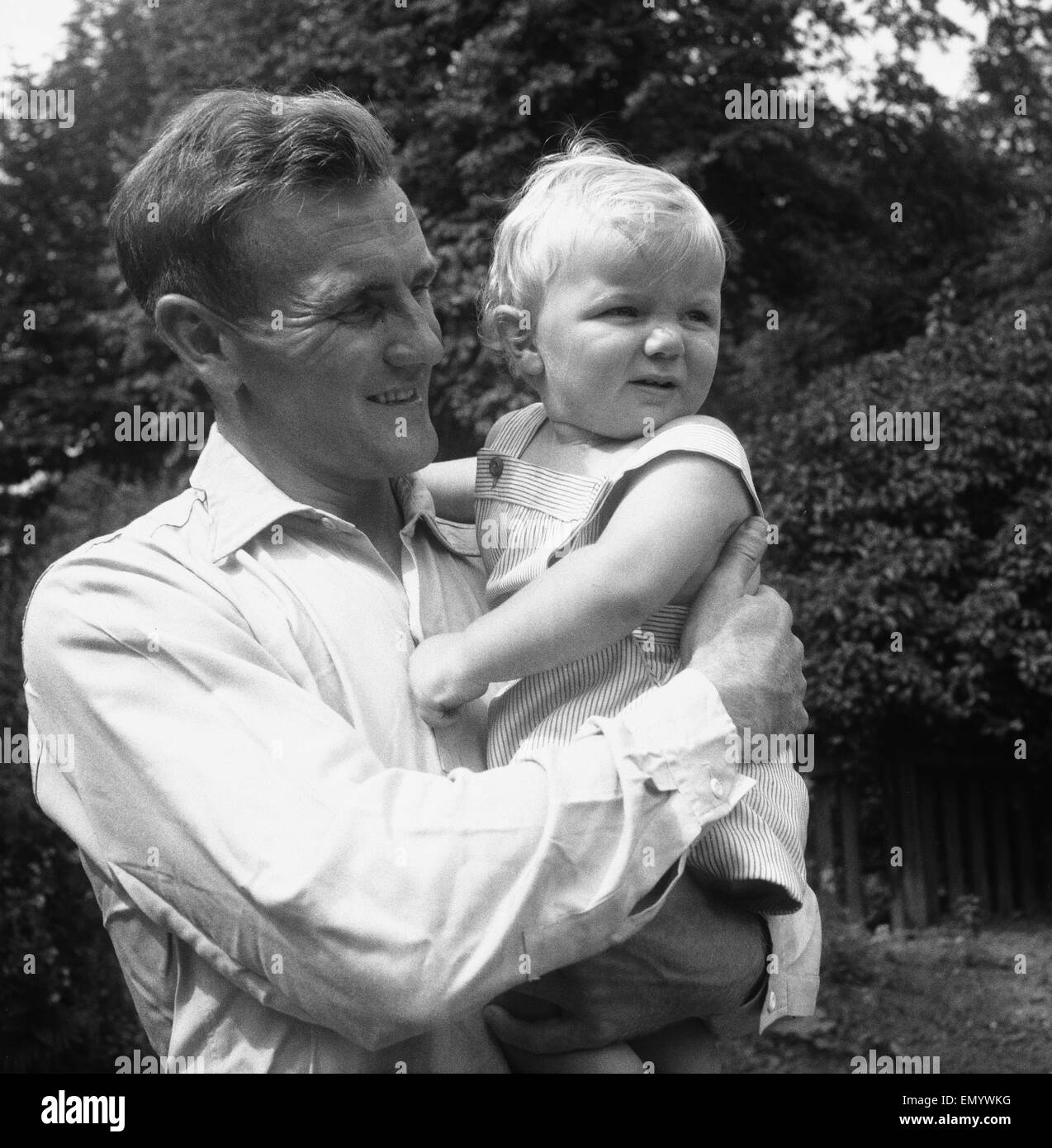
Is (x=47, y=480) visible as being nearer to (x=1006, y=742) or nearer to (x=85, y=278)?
(x=85, y=278)

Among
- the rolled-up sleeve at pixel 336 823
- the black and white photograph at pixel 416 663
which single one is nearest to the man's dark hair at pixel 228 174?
the black and white photograph at pixel 416 663

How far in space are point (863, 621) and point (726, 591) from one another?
7.21 metres

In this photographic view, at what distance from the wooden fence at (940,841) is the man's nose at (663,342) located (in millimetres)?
8235

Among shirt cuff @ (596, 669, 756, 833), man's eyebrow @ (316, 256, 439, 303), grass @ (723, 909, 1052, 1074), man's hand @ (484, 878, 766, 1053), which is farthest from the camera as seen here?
grass @ (723, 909, 1052, 1074)

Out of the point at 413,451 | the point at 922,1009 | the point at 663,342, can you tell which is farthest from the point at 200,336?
the point at 922,1009

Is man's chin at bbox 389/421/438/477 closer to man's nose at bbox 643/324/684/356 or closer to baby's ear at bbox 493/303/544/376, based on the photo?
baby's ear at bbox 493/303/544/376

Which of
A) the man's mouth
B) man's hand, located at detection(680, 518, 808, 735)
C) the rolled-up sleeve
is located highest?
the man's mouth

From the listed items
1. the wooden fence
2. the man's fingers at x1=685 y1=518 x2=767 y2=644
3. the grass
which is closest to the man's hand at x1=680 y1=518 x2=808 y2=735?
the man's fingers at x1=685 y1=518 x2=767 y2=644

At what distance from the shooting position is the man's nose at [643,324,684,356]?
2.29 meters

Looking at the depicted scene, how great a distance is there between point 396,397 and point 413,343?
9 centimetres

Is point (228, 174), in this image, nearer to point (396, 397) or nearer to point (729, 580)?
point (396, 397)

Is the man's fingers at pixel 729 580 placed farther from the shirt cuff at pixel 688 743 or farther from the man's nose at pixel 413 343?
the man's nose at pixel 413 343

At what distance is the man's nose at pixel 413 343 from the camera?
7.50ft
